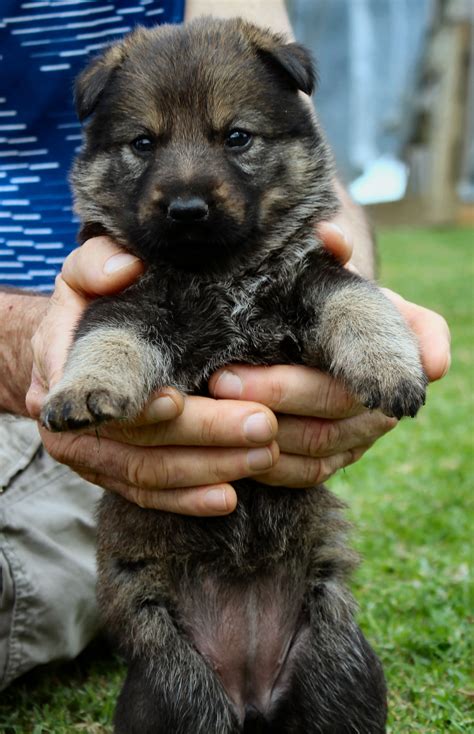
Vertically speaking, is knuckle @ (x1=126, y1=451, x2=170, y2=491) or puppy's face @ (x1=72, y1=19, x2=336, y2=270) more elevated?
puppy's face @ (x1=72, y1=19, x2=336, y2=270)

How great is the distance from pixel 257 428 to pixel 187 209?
0.69 meters

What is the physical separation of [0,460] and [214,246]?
1.64 metres

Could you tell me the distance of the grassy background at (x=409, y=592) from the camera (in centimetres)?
350

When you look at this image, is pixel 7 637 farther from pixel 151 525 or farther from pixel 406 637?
pixel 406 637

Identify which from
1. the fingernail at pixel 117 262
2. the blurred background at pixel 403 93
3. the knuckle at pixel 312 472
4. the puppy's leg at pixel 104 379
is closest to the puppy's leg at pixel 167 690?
the knuckle at pixel 312 472

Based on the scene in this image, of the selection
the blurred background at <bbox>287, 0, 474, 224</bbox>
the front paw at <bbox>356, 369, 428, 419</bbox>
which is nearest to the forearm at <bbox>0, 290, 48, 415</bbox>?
the front paw at <bbox>356, 369, 428, 419</bbox>

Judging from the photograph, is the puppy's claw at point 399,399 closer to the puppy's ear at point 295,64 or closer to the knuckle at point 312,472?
the knuckle at point 312,472

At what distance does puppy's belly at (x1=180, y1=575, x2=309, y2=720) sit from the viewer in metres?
3.14

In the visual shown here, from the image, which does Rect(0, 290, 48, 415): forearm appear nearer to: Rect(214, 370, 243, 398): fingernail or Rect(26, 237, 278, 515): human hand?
Rect(26, 237, 278, 515): human hand

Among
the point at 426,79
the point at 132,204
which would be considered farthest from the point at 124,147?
the point at 426,79

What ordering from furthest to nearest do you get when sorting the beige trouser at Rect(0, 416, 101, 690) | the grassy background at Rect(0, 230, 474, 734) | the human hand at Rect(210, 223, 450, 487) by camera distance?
the beige trouser at Rect(0, 416, 101, 690)
the grassy background at Rect(0, 230, 474, 734)
the human hand at Rect(210, 223, 450, 487)

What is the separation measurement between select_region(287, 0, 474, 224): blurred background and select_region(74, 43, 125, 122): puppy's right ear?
1279cm

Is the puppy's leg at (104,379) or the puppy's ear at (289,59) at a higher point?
the puppy's ear at (289,59)

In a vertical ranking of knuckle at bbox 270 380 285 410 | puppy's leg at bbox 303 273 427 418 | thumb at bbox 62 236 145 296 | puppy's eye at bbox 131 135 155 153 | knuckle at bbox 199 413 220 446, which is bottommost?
knuckle at bbox 199 413 220 446
